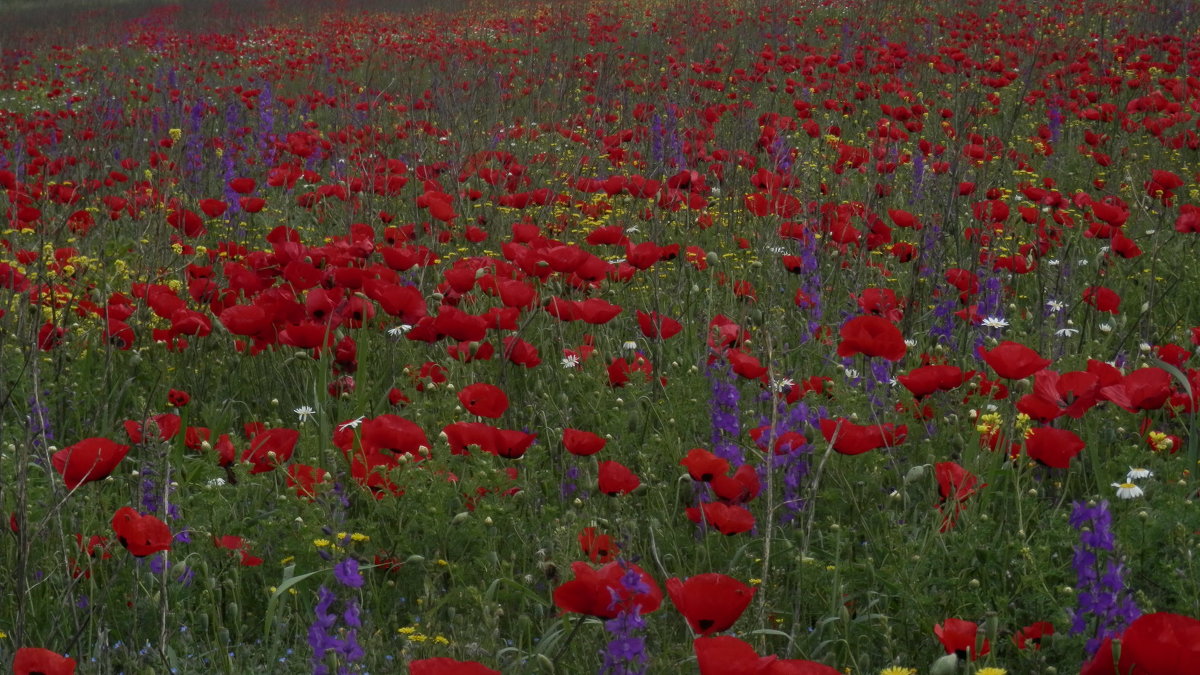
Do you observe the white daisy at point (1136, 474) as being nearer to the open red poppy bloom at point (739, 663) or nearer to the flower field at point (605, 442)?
the flower field at point (605, 442)

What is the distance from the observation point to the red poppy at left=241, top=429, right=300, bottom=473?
231cm

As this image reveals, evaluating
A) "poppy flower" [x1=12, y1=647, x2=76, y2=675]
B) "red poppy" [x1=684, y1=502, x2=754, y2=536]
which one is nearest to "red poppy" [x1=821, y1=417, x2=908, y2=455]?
"red poppy" [x1=684, y1=502, x2=754, y2=536]

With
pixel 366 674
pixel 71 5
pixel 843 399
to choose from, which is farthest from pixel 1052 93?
pixel 71 5

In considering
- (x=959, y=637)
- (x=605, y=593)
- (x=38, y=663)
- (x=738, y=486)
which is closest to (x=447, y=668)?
(x=605, y=593)

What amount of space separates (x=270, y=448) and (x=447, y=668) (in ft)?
4.43

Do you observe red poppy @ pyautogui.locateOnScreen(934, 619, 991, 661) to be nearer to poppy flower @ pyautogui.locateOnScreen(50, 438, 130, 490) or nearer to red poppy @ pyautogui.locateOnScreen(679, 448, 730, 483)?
red poppy @ pyautogui.locateOnScreen(679, 448, 730, 483)

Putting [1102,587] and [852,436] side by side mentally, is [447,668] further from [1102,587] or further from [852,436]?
[852,436]

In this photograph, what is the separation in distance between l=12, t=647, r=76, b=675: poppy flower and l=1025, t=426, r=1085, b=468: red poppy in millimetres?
1512

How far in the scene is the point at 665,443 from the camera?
8.52 feet

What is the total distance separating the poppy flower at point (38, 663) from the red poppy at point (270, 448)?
1.04 m

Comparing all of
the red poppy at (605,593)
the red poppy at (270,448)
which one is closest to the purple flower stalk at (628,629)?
the red poppy at (605,593)

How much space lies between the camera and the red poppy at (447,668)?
3.74 ft

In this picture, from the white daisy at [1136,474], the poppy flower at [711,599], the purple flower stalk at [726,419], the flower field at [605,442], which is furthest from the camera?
the purple flower stalk at [726,419]

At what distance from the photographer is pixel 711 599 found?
1355mm
